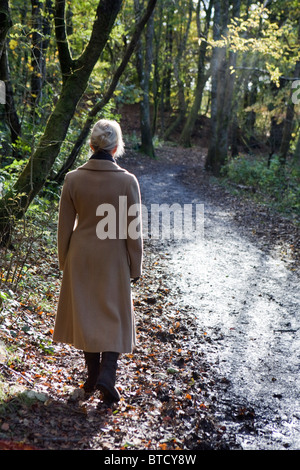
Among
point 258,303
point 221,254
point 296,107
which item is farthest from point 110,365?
point 296,107

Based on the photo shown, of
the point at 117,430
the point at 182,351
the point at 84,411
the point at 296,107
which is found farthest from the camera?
the point at 296,107

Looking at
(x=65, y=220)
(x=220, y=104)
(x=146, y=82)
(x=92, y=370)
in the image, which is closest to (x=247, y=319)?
(x=92, y=370)

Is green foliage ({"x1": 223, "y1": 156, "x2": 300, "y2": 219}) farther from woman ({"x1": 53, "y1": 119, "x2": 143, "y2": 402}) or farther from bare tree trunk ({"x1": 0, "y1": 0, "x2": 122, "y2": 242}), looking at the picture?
woman ({"x1": 53, "y1": 119, "x2": 143, "y2": 402})

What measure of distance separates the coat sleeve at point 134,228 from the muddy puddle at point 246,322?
1.56 meters

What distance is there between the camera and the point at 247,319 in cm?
646

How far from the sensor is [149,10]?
8.55 m

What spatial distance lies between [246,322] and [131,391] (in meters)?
2.52

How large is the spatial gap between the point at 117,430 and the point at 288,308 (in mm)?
4158

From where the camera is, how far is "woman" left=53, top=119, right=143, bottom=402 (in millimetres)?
3848

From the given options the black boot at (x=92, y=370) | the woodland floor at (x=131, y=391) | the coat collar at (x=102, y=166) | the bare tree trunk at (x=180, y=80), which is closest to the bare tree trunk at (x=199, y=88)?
the bare tree trunk at (x=180, y=80)

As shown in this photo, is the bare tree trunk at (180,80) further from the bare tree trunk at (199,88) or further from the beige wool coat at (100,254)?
the beige wool coat at (100,254)

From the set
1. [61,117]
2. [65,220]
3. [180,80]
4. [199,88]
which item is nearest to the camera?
[65,220]

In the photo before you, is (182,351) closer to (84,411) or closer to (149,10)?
(84,411)

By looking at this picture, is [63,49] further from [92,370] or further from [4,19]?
[92,370]
